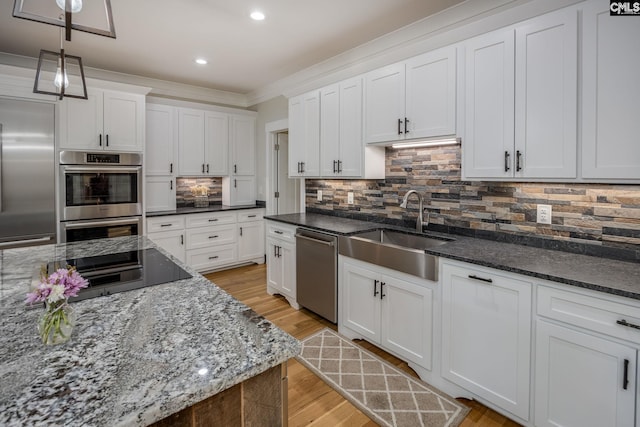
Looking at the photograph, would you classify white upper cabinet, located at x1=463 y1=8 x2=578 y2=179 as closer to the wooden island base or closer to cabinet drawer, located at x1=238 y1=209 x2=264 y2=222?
the wooden island base

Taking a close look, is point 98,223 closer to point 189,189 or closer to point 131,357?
point 189,189

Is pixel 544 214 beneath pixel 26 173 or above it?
beneath

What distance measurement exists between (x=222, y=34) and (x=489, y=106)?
2613mm

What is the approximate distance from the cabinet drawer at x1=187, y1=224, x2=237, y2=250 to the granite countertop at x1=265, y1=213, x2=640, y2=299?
3409mm

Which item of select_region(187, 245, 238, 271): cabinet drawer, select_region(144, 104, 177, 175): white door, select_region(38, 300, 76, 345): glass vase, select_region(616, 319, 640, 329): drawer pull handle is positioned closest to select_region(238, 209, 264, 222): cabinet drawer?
select_region(187, 245, 238, 271): cabinet drawer

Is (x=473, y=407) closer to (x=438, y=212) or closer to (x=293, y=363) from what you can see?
(x=293, y=363)

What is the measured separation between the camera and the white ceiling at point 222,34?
2.76m

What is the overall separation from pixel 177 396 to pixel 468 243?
7.03 feet

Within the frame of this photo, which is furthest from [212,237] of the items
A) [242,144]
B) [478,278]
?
[478,278]

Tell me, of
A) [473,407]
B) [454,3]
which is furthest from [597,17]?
[473,407]

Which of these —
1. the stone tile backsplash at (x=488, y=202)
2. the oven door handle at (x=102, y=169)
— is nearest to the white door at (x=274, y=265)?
the stone tile backsplash at (x=488, y=202)

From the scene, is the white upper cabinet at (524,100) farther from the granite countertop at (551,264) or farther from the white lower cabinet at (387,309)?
the white lower cabinet at (387,309)

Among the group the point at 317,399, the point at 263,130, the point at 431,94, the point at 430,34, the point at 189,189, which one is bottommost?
the point at 317,399

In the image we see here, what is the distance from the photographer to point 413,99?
263cm
